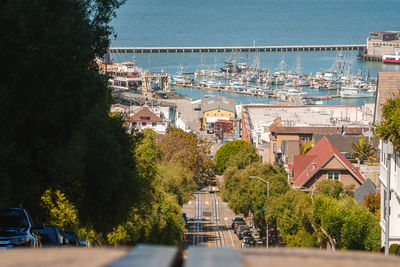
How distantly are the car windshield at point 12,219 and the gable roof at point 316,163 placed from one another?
44.7 m

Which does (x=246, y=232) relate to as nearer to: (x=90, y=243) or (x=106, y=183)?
(x=90, y=243)

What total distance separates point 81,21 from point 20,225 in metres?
5.48

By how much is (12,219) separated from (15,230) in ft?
1.62

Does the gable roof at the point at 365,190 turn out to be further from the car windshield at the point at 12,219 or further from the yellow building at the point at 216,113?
the yellow building at the point at 216,113

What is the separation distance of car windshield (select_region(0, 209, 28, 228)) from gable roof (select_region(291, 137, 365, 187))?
1759 inches

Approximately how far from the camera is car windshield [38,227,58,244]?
1324 centimetres

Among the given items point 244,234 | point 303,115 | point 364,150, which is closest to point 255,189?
point 244,234

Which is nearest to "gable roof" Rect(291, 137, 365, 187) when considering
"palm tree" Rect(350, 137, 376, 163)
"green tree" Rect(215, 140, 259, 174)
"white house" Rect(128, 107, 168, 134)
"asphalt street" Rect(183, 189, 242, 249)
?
"asphalt street" Rect(183, 189, 242, 249)

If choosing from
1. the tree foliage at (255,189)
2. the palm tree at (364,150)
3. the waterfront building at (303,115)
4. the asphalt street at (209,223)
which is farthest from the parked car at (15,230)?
the waterfront building at (303,115)

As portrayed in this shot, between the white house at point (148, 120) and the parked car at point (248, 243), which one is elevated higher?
the white house at point (148, 120)

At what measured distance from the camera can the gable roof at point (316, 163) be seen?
55.6m

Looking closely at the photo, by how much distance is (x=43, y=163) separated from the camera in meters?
14.0

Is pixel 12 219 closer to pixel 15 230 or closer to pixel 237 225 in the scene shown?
pixel 15 230

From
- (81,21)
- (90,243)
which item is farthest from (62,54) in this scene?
(90,243)
